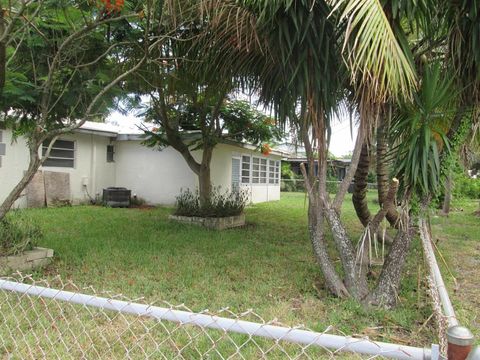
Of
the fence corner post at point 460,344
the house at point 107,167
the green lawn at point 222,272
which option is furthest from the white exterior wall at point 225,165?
the fence corner post at point 460,344

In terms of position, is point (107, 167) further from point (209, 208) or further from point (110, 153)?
point (209, 208)

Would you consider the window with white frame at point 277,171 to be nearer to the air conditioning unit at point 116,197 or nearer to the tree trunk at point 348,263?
the air conditioning unit at point 116,197

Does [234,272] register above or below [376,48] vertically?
below

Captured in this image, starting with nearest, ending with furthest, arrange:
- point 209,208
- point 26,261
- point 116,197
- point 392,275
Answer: point 392,275, point 26,261, point 209,208, point 116,197

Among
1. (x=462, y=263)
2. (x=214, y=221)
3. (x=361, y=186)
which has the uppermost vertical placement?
(x=361, y=186)

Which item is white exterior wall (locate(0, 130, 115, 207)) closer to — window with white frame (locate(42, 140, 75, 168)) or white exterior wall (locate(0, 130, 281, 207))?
white exterior wall (locate(0, 130, 281, 207))

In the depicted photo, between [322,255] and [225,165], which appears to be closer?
[322,255]

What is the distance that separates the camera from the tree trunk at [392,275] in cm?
472

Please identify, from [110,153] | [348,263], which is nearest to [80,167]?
[110,153]

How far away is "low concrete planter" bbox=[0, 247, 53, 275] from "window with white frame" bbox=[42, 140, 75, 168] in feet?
27.9

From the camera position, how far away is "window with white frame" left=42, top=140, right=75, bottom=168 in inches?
549

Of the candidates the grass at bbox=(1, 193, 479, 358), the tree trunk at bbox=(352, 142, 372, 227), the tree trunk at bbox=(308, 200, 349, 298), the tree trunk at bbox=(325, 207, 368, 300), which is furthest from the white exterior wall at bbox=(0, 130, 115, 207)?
the tree trunk at bbox=(325, 207, 368, 300)

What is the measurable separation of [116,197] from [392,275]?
11595mm

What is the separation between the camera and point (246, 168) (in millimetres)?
19094
